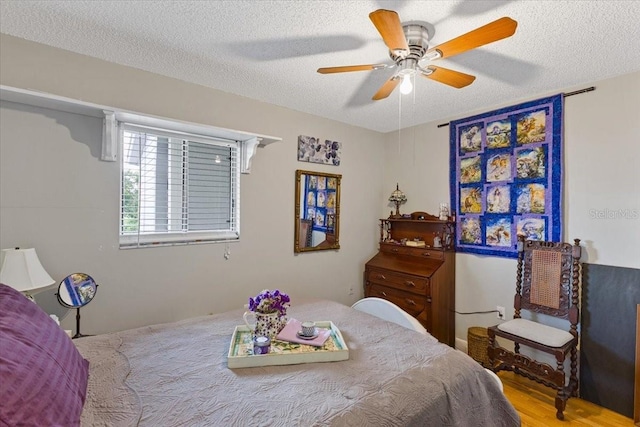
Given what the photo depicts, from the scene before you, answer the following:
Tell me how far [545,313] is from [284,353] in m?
2.29

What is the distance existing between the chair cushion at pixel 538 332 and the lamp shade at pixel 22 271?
123 inches

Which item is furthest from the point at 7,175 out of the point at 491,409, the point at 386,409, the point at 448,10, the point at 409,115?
the point at 409,115

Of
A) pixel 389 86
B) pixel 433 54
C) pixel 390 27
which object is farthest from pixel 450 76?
pixel 390 27

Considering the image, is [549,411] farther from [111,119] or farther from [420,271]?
[111,119]

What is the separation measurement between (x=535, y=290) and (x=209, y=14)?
3.06 meters

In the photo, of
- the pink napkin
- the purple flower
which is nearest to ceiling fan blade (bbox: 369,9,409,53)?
the purple flower

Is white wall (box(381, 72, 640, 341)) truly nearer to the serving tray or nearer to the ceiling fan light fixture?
the ceiling fan light fixture

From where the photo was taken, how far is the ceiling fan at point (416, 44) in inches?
50.1

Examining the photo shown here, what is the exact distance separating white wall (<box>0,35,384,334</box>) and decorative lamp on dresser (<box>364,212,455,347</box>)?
2.19ft

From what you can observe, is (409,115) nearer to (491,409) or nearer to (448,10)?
(448,10)

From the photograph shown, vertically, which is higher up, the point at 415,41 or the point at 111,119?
the point at 415,41

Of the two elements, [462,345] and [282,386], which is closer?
[282,386]

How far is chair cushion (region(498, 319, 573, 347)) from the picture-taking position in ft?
7.23

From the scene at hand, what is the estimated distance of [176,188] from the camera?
8.25ft
